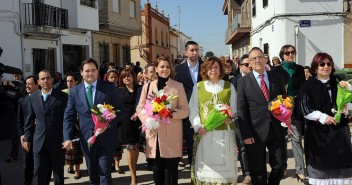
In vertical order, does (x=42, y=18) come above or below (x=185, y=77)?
above

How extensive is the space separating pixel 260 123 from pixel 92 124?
2.11 meters

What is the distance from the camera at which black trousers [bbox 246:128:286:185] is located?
507 cm

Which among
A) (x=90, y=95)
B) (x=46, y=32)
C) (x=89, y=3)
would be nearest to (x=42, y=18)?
(x=46, y=32)

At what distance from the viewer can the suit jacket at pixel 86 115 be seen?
4.96 metres

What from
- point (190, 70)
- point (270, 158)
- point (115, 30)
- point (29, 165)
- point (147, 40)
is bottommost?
point (29, 165)

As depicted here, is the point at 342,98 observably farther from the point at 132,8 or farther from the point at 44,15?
the point at 132,8

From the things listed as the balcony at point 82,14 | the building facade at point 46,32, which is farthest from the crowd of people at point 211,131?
the balcony at point 82,14

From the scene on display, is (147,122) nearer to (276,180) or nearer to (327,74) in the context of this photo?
(276,180)

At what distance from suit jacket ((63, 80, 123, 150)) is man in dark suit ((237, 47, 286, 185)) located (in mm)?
1624

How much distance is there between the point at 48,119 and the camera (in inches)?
218

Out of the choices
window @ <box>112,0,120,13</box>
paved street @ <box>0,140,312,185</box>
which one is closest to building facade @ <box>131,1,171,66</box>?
window @ <box>112,0,120,13</box>

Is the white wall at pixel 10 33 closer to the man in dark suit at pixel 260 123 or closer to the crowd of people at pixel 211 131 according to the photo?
the crowd of people at pixel 211 131

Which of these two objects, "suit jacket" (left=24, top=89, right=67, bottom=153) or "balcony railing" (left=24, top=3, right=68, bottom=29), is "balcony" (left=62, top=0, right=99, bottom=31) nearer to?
"balcony railing" (left=24, top=3, right=68, bottom=29)

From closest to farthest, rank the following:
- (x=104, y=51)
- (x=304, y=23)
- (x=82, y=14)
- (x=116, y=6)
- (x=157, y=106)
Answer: (x=157, y=106)
(x=304, y=23)
(x=82, y=14)
(x=104, y=51)
(x=116, y=6)
